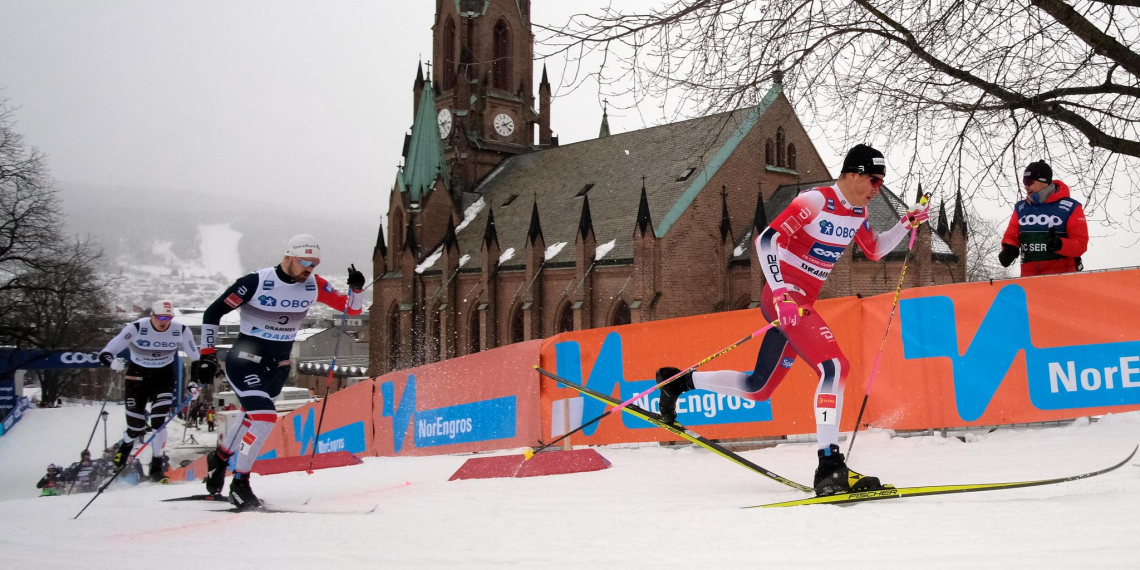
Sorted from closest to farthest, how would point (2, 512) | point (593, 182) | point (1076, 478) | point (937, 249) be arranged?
point (1076, 478), point (2, 512), point (937, 249), point (593, 182)

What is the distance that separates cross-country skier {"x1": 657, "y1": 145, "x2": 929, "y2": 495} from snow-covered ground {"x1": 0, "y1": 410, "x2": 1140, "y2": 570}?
575mm

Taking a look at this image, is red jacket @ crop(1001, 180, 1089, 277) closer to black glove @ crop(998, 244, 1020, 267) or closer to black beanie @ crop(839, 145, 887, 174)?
black glove @ crop(998, 244, 1020, 267)

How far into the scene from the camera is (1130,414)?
20.7 ft

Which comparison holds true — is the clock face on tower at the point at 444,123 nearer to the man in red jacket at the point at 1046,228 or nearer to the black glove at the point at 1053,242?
the man in red jacket at the point at 1046,228

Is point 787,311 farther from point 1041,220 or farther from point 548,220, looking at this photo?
point 548,220

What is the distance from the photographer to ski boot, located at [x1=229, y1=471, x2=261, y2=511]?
5711mm

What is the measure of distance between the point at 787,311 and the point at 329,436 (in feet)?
37.5

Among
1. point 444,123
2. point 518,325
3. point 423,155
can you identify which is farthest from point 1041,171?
point 444,123

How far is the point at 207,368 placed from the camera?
20.2ft

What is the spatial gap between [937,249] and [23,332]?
3242cm

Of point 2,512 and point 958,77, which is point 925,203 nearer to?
point 958,77

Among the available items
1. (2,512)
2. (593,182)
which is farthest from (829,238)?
(593,182)

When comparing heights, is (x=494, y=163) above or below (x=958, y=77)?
above

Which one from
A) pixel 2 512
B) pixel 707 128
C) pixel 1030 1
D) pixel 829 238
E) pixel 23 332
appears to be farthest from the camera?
pixel 23 332
